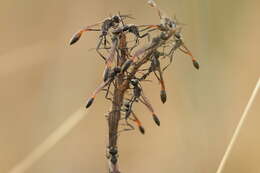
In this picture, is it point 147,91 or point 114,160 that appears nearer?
point 114,160

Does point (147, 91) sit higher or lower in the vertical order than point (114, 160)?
higher

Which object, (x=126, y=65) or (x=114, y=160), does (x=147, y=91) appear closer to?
(x=114, y=160)

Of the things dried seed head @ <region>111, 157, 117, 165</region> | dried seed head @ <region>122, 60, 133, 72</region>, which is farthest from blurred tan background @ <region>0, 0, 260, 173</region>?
dried seed head @ <region>122, 60, 133, 72</region>

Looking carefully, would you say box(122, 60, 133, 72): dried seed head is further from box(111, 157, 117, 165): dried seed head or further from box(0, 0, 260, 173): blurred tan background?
box(0, 0, 260, 173): blurred tan background

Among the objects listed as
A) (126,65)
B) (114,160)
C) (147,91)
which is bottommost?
(114,160)

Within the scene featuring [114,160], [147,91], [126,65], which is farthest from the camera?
[147,91]

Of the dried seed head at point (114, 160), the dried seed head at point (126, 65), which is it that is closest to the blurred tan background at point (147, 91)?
the dried seed head at point (114, 160)

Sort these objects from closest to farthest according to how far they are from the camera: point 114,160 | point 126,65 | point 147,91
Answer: point 126,65
point 114,160
point 147,91

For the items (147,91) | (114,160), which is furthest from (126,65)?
(147,91)
